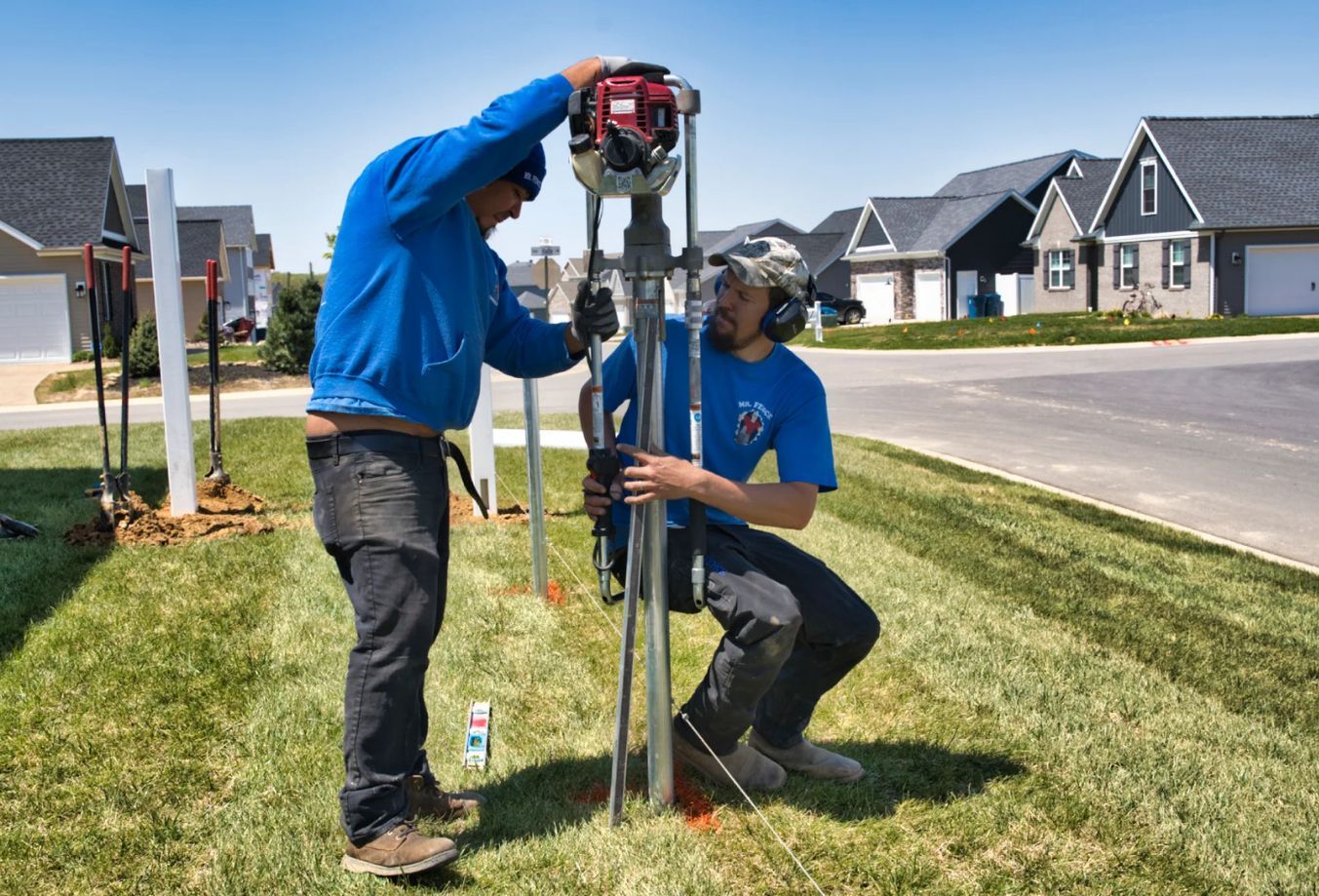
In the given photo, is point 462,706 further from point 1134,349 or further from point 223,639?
point 1134,349

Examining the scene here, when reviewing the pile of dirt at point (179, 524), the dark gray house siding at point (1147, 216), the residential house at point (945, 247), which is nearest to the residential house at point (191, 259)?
the residential house at point (945, 247)

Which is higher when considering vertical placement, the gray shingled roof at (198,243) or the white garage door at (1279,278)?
the gray shingled roof at (198,243)

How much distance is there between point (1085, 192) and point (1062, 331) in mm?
16458

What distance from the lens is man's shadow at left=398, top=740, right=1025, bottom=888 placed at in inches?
146

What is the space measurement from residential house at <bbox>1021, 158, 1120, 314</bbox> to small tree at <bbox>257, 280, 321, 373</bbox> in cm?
2852

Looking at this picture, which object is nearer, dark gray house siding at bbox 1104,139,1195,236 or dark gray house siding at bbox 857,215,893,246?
dark gray house siding at bbox 1104,139,1195,236

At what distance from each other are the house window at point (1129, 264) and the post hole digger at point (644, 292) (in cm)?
4088

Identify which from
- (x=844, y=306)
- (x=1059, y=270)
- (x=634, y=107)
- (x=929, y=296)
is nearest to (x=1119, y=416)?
(x=844, y=306)

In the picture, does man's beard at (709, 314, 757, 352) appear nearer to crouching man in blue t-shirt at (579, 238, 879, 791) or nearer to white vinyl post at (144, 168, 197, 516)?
crouching man in blue t-shirt at (579, 238, 879, 791)

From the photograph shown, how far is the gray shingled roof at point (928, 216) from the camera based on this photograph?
4934cm

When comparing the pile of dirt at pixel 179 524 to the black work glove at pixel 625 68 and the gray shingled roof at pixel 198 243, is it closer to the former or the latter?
the black work glove at pixel 625 68

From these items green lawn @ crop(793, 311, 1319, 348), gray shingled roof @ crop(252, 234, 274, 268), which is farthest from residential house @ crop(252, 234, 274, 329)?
green lawn @ crop(793, 311, 1319, 348)

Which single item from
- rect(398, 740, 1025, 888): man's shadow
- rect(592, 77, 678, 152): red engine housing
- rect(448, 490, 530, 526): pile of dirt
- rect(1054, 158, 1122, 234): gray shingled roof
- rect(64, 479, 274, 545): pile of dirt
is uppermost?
rect(1054, 158, 1122, 234): gray shingled roof

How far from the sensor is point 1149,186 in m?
39.9
